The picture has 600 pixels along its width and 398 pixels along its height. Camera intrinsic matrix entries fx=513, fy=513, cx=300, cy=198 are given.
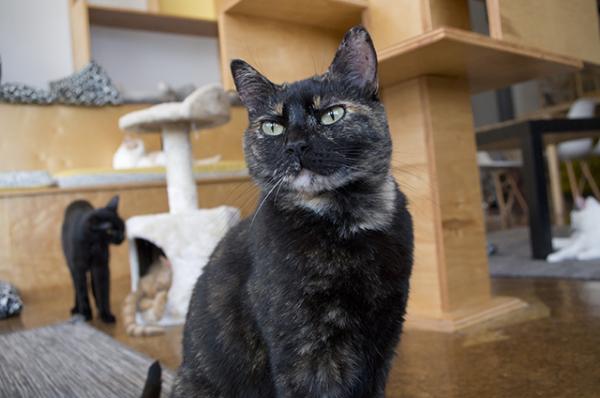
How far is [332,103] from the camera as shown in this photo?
801 mm

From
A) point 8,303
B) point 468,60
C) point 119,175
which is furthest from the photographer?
point 119,175

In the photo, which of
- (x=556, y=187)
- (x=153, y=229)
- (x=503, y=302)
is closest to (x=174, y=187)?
(x=153, y=229)

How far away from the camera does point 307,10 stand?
1.49 meters

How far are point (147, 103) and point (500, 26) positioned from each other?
2778 mm

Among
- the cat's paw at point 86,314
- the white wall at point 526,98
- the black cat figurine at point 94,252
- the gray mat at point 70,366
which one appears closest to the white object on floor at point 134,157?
the black cat figurine at point 94,252

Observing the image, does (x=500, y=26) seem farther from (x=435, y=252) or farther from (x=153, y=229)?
(x=153, y=229)

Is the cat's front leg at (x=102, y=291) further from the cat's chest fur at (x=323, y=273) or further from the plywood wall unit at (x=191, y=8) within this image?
the plywood wall unit at (x=191, y=8)

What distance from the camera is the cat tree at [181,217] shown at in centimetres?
198

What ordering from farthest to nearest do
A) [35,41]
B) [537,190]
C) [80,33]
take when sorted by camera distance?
[35,41] < [80,33] < [537,190]

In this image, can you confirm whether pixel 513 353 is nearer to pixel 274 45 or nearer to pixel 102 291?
pixel 274 45

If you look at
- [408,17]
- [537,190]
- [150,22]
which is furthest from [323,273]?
[150,22]

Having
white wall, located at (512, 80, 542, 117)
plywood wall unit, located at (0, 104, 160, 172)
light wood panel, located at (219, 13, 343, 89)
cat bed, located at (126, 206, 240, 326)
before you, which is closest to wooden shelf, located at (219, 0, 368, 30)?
light wood panel, located at (219, 13, 343, 89)

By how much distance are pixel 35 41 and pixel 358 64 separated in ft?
12.2

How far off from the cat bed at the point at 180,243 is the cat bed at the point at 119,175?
1.17 m
